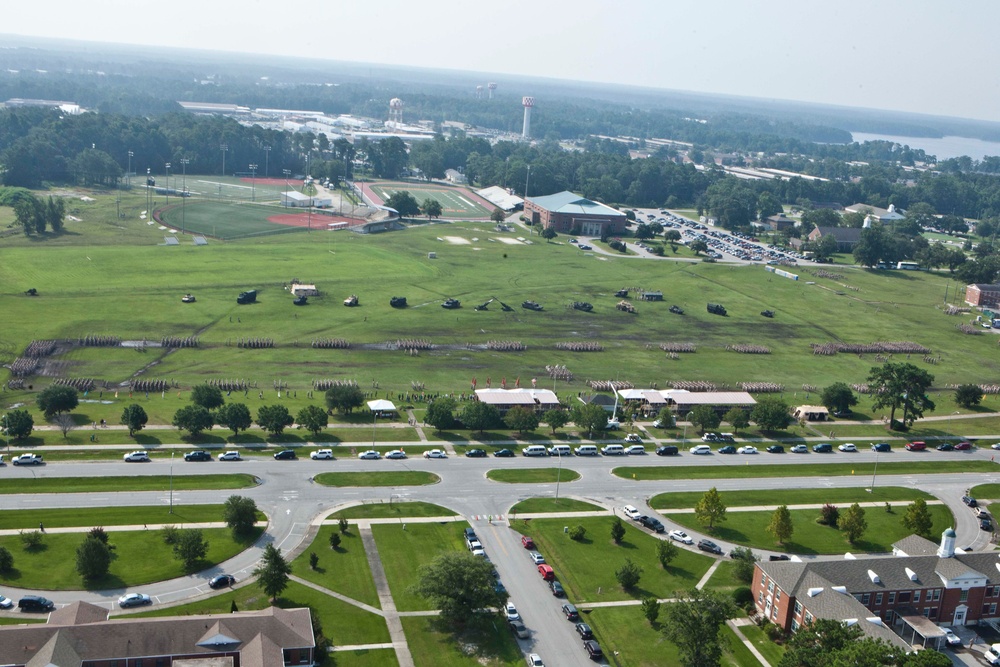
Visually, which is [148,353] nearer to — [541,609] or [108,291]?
[108,291]

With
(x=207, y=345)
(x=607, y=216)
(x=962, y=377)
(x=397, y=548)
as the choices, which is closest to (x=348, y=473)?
(x=397, y=548)

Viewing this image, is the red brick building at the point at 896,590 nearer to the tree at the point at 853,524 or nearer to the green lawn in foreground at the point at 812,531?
the tree at the point at 853,524

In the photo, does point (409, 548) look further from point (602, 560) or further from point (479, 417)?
point (479, 417)

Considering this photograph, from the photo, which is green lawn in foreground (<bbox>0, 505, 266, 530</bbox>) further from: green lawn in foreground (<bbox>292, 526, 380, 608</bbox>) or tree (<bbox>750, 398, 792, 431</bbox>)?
tree (<bbox>750, 398, 792, 431</bbox>)

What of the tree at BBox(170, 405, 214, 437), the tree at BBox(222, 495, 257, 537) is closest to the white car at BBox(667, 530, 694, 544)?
the tree at BBox(222, 495, 257, 537)

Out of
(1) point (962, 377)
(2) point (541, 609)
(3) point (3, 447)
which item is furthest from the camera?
(1) point (962, 377)

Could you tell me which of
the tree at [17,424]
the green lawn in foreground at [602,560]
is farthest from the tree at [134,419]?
the green lawn in foreground at [602,560]
